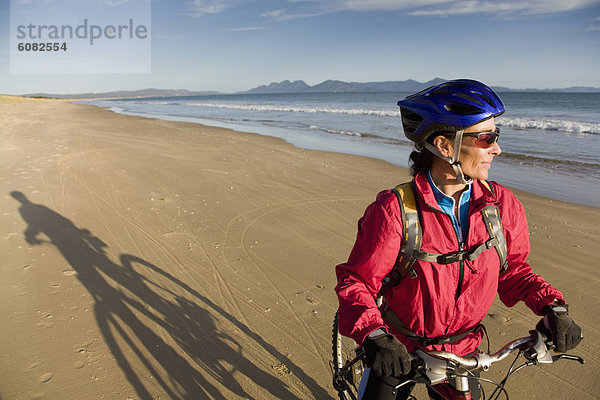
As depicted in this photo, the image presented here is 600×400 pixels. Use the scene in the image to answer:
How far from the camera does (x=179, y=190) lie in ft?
28.3

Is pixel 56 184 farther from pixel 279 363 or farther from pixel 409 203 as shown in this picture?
pixel 409 203

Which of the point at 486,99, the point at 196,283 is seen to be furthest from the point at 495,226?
the point at 196,283

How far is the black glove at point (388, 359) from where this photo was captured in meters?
1.49

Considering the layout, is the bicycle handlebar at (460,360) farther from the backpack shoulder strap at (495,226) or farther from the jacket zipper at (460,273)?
the backpack shoulder strap at (495,226)

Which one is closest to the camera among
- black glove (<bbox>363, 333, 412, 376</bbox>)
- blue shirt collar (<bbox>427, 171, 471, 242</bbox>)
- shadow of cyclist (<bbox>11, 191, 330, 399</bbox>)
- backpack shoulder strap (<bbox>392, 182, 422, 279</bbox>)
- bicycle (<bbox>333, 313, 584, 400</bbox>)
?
black glove (<bbox>363, 333, 412, 376</bbox>)

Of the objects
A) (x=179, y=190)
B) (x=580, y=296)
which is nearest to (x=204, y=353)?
(x=580, y=296)

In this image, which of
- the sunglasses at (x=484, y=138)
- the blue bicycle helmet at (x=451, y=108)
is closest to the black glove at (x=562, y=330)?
the sunglasses at (x=484, y=138)

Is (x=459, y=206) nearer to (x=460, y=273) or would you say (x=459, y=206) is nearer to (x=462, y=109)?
(x=460, y=273)

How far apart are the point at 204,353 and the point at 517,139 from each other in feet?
62.6

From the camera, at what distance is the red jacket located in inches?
69.0

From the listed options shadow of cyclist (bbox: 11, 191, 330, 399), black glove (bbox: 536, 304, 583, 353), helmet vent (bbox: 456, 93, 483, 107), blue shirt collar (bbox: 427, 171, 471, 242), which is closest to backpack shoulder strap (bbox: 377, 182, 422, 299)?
blue shirt collar (bbox: 427, 171, 471, 242)

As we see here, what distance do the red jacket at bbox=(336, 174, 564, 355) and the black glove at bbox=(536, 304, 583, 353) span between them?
0.08 meters

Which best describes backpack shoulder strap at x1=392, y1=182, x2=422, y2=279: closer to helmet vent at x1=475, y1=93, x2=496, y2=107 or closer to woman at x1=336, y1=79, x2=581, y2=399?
woman at x1=336, y1=79, x2=581, y2=399

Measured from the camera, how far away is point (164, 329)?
155 inches
